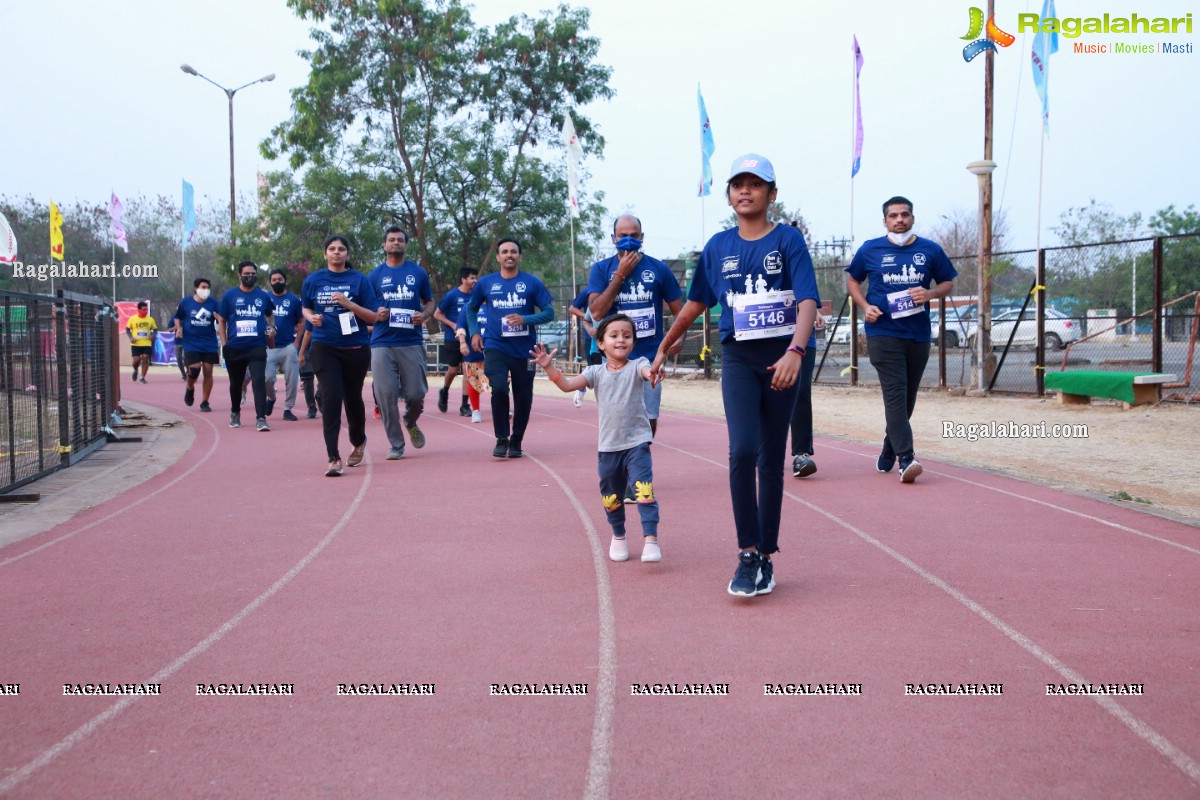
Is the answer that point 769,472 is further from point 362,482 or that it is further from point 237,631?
point 362,482

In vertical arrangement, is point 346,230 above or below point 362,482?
above

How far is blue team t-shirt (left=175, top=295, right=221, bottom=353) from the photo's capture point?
16906 millimetres

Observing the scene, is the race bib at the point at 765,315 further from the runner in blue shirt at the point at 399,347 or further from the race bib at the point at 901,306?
the runner in blue shirt at the point at 399,347

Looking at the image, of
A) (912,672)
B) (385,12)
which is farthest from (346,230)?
(912,672)

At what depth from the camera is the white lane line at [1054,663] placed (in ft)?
10.9

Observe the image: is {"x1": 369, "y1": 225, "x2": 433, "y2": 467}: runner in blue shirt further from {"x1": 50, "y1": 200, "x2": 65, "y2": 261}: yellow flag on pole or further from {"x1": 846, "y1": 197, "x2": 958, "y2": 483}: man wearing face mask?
{"x1": 50, "y1": 200, "x2": 65, "y2": 261}: yellow flag on pole

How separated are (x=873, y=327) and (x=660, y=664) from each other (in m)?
5.37


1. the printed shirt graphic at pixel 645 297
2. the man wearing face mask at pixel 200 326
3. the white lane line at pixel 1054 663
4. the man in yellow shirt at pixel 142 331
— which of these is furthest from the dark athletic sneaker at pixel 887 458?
the man in yellow shirt at pixel 142 331

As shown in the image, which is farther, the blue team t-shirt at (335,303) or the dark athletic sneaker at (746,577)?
the blue team t-shirt at (335,303)

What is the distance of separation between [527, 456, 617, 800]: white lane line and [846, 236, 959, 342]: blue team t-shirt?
11.6 ft

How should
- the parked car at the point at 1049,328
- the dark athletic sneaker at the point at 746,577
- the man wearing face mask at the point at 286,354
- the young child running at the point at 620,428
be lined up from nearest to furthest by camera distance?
the dark athletic sneaker at the point at 746,577
the young child running at the point at 620,428
the man wearing face mask at the point at 286,354
the parked car at the point at 1049,328

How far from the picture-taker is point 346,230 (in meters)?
31.2

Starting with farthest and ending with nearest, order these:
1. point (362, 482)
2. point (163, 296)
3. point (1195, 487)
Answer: point (163, 296), point (362, 482), point (1195, 487)

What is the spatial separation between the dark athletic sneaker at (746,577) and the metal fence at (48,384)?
20.4ft
